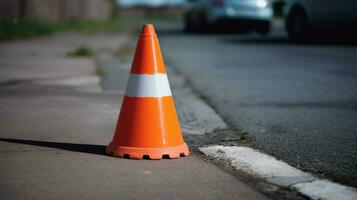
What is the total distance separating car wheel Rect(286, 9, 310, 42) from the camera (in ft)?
49.8

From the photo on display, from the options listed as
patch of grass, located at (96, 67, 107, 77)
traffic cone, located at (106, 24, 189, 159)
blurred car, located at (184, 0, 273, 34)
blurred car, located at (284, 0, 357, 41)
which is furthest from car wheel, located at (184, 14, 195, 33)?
traffic cone, located at (106, 24, 189, 159)

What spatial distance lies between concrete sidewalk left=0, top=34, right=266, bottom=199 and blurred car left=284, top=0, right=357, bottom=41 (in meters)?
7.58

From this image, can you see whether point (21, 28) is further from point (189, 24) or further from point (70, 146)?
point (70, 146)

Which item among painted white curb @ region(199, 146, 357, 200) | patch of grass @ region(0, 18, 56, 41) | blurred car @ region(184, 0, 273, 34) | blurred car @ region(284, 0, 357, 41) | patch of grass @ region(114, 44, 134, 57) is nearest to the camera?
painted white curb @ region(199, 146, 357, 200)

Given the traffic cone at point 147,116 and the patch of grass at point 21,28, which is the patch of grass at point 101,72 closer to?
the traffic cone at point 147,116

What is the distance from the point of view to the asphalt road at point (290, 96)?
445 centimetres

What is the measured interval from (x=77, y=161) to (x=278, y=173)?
47.4 inches

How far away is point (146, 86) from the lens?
13.9 feet

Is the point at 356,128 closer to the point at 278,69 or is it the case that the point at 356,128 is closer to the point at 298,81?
the point at 298,81

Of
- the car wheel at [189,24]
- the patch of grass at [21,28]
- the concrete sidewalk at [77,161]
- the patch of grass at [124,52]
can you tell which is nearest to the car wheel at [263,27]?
the car wheel at [189,24]

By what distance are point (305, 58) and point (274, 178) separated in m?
8.03

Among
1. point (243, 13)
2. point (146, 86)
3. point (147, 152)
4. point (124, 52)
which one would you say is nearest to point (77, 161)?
point (147, 152)

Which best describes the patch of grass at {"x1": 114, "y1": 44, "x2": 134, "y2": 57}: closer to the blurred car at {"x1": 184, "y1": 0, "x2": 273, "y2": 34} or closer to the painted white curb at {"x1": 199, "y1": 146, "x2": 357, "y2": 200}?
the blurred car at {"x1": 184, "y1": 0, "x2": 273, "y2": 34}

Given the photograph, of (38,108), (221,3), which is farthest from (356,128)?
(221,3)
